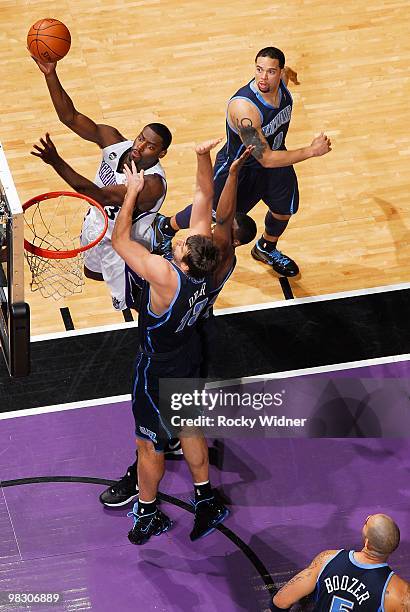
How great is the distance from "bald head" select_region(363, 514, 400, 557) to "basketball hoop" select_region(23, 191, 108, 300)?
2567 millimetres

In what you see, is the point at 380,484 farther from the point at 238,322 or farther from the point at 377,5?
the point at 377,5

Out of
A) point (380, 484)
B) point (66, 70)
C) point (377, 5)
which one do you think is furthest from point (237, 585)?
point (377, 5)

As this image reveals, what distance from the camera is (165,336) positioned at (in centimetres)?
673

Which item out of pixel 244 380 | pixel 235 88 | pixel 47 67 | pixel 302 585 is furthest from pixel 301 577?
pixel 235 88

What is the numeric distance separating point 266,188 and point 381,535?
307cm

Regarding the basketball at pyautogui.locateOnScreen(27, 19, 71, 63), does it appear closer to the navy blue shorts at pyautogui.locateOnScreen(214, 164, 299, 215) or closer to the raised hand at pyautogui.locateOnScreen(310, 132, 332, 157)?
the navy blue shorts at pyautogui.locateOnScreen(214, 164, 299, 215)

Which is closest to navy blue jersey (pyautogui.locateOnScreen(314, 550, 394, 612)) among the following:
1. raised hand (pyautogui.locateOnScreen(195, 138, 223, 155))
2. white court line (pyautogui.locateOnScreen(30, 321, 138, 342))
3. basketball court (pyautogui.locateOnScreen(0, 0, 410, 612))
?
basketball court (pyautogui.locateOnScreen(0, 0, 410, 612))

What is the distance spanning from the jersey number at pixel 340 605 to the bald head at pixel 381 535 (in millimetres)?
306

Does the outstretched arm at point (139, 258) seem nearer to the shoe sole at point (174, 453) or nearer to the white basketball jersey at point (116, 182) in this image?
the white basketball jersey at point (116, 182)

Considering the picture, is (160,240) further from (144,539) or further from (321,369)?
(144,539)

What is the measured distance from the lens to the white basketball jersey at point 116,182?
25.5 ft

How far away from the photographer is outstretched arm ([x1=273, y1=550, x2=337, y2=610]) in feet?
20.5

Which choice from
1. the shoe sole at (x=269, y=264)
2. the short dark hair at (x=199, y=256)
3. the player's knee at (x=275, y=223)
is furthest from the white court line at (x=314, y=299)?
the short dark hair at (x=199, y=256)

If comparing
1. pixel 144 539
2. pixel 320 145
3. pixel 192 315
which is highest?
pixel 320 145
